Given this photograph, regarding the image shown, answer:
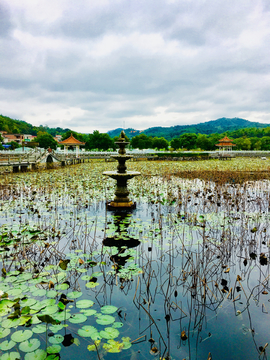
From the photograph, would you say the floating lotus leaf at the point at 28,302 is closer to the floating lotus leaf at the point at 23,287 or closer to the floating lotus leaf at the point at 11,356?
the floating lotus leaf at the point at 23,287

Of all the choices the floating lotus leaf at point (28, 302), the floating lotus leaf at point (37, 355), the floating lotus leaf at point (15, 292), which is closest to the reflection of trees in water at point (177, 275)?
the floating lotus leaf at point (15, 292)

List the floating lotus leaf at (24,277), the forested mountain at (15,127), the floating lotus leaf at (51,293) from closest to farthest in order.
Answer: the floating lotus leaf at (51,293) → the floating lotus leaf at (24,277) → the forested mountain at (15,127)

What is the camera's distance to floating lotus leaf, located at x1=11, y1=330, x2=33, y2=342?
225cm

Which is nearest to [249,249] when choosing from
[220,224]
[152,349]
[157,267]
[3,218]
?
[220,224]

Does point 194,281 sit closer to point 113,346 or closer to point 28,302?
point 113,346

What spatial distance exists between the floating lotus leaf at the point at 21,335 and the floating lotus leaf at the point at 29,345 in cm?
4

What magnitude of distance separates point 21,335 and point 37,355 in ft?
0.97

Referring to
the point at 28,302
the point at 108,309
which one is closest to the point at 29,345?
the point at 28,302

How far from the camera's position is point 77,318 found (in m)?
2.59

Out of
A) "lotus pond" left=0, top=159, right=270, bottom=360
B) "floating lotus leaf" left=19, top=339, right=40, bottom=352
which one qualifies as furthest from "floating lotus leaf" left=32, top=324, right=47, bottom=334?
"floating lotus leaf" left=19, top=339, right=40, bottom=352

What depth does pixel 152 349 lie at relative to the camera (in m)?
2.20

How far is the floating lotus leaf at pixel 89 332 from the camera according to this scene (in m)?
2.34

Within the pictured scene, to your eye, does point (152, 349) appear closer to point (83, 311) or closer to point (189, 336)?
point (189, 336)

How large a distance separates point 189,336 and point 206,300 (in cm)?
69
